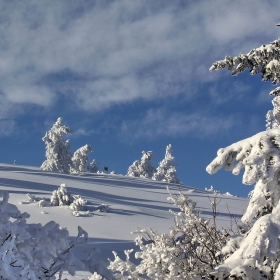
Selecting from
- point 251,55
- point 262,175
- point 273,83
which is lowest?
point 262,175

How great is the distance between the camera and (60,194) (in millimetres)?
17203

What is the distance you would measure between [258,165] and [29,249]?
5.97 ft

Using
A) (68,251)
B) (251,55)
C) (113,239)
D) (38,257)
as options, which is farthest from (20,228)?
(113,239)

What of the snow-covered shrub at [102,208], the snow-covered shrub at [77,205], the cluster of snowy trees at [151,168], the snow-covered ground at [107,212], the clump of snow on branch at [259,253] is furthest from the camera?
the cluster of snowy trees at [151,168]

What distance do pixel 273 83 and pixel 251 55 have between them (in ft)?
1.46

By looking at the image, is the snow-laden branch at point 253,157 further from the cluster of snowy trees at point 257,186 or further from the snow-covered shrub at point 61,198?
the snow-covered shrub at point 61,198

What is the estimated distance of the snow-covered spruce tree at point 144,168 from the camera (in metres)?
56.9

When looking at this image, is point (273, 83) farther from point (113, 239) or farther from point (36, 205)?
point (36, 205)

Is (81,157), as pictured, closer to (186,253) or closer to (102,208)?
(102,208)

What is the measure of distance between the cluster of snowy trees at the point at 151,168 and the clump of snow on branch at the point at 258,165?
5056 cm

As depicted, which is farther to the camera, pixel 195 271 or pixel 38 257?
pixel 195 271

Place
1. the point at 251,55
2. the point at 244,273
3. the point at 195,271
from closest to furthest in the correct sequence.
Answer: the point at 244,273 → the point at 251,55 → the point at 195,271

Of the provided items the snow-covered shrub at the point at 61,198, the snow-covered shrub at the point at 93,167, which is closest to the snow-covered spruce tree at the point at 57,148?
the snow-covered shrub at the point at 93,167

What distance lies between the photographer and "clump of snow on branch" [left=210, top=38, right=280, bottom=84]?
→ 4.58m
